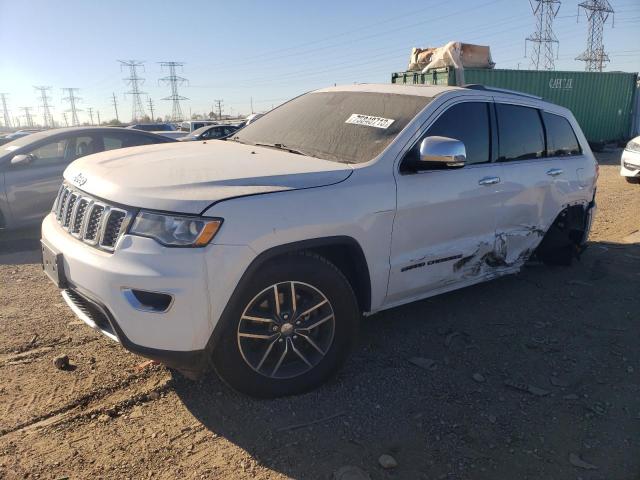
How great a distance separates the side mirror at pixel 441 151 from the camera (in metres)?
3.23

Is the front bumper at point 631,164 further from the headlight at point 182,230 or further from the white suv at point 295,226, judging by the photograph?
the headlight at point 182,230

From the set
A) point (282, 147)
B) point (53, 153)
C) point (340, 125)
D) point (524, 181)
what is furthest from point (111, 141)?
point (524, 181)

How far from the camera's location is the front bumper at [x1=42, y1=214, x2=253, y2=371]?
2.49m

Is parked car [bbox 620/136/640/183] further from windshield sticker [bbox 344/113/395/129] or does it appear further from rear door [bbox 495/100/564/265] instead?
windshield sticker [bbox 344/113/395/129]

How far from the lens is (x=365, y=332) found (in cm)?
398

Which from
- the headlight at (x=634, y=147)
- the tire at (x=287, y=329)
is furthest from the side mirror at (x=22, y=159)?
the headlight at (x=634, y=147)

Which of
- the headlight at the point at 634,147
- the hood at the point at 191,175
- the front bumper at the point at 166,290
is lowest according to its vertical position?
the headlight at the point at 634,147

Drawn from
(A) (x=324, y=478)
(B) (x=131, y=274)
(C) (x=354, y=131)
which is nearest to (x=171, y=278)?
(B) (x=131, y=274)

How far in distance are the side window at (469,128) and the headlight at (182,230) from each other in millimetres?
1682

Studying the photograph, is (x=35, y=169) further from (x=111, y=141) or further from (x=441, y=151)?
(x=441, y=151)

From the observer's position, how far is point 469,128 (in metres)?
3.91

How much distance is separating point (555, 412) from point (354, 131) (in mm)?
2170

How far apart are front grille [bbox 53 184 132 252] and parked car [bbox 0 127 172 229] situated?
4.37 m

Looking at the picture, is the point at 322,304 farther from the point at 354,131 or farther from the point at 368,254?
the point at 354,131
